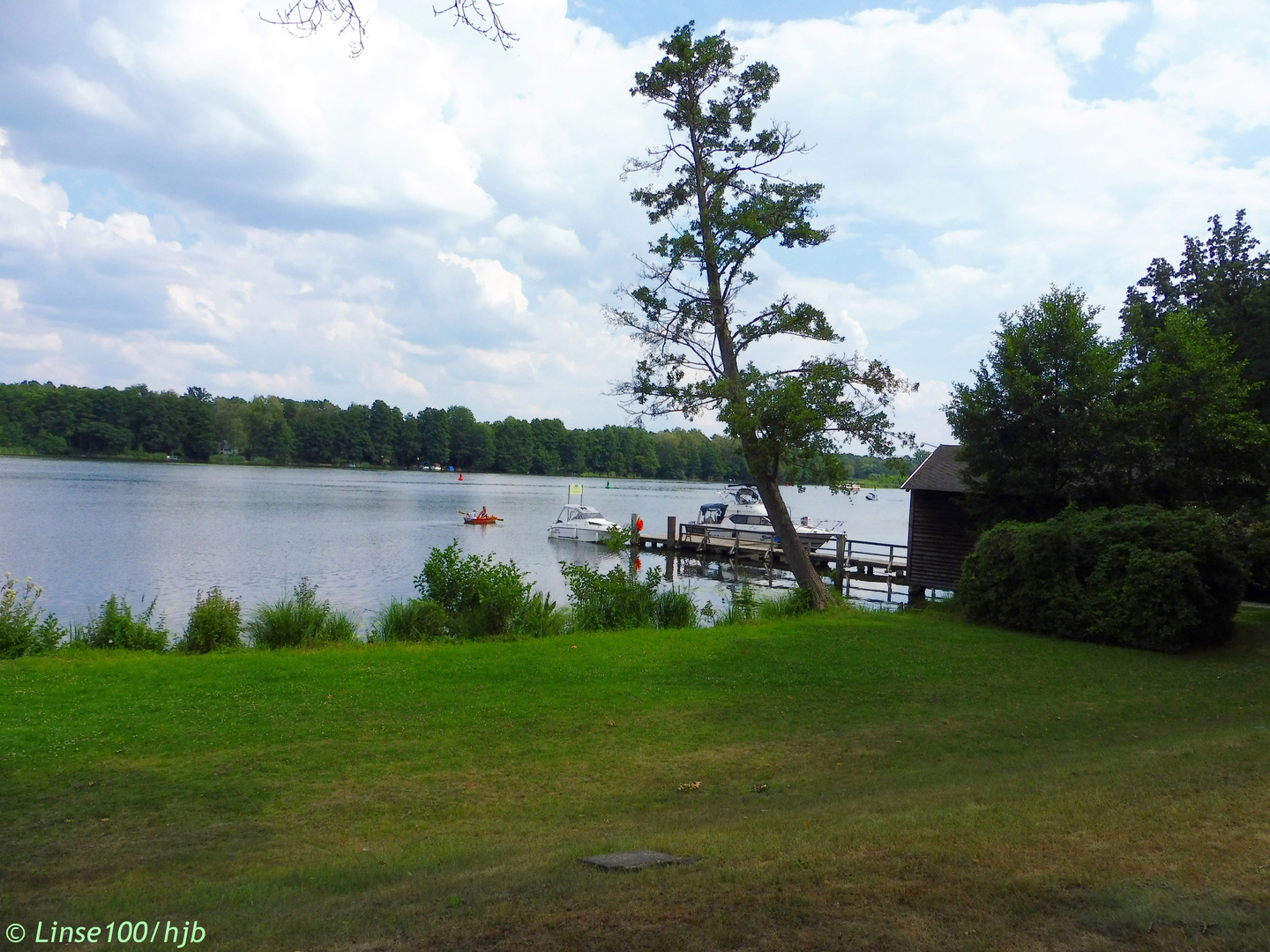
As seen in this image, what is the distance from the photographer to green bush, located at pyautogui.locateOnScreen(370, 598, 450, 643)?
1642cm

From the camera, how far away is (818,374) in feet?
61.8

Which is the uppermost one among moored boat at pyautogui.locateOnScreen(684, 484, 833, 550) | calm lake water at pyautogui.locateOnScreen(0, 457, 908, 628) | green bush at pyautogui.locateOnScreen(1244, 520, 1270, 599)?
green bush at pyautogui.locateOnScreen(1244, 520, 1270, 599)

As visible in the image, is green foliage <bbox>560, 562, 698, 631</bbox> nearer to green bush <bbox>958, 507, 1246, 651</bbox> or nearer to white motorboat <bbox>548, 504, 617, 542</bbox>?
green bush <bbox>958, 507, 1246, 651</bbox>

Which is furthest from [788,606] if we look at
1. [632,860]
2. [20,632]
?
[632,860]

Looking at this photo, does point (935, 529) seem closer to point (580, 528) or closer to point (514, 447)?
point (580, 528)

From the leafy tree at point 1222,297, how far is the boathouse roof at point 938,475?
5.90 meters

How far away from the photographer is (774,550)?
40219mm

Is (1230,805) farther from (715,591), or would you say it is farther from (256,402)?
(256,402)

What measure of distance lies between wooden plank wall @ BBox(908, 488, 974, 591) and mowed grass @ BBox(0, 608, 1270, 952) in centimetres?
1303

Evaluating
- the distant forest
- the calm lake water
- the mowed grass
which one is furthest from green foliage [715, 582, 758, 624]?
the distant forest

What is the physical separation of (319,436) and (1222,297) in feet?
434

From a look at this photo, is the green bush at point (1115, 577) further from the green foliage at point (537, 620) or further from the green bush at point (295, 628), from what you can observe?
the green bush at point (295, 628)

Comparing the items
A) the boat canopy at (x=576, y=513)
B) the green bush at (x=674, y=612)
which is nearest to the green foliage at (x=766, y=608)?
the green bush at (x=674, y=612)

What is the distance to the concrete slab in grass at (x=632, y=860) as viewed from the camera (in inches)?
210
